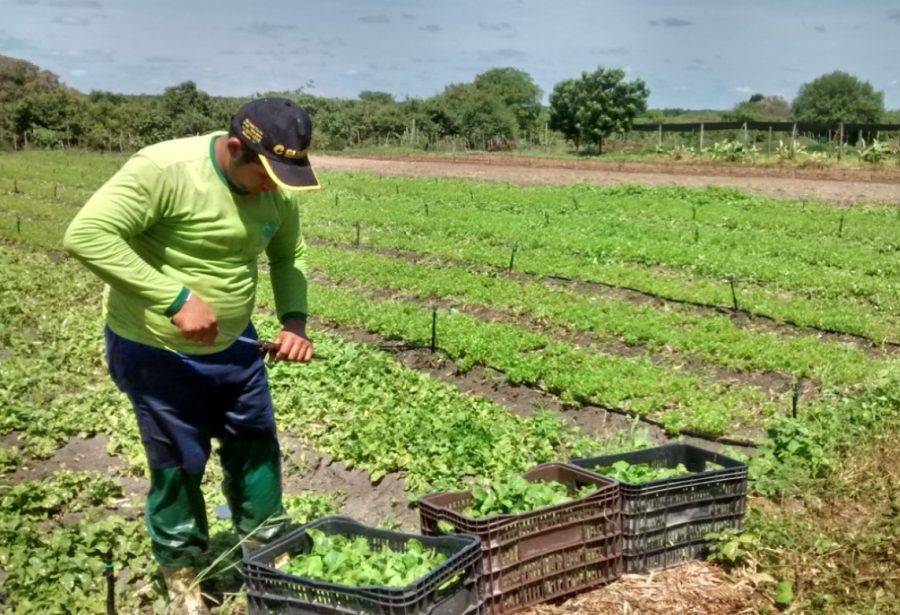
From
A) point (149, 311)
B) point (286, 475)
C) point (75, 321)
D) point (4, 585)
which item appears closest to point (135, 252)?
point (149, 311)

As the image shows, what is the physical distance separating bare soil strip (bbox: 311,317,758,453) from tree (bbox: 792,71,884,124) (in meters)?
77.4

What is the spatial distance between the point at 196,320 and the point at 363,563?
1109 mm

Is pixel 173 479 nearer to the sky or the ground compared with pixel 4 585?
nearer to the sky

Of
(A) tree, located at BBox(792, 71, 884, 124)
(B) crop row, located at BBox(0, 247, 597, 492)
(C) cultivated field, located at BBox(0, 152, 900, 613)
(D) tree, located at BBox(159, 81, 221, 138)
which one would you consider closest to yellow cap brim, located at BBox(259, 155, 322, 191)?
(C) cultivated field, located at BBox(0, 152, 900, 613)

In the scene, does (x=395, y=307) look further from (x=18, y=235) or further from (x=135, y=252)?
(x=18, y=235)

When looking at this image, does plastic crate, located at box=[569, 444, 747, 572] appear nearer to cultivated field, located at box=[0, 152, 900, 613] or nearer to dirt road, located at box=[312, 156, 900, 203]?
cultivated field, located at box=[0, 152, 900, 613]

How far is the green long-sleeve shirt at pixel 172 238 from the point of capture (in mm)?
3562

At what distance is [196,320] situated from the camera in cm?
367

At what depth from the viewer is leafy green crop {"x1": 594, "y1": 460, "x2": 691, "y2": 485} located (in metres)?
4.44

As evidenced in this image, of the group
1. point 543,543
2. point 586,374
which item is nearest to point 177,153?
point 543,543

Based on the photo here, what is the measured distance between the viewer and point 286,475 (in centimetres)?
668

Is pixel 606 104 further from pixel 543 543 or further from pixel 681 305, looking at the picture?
pixel 543 543

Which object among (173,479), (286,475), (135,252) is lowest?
(286,475)

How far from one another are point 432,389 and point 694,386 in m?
2.16
